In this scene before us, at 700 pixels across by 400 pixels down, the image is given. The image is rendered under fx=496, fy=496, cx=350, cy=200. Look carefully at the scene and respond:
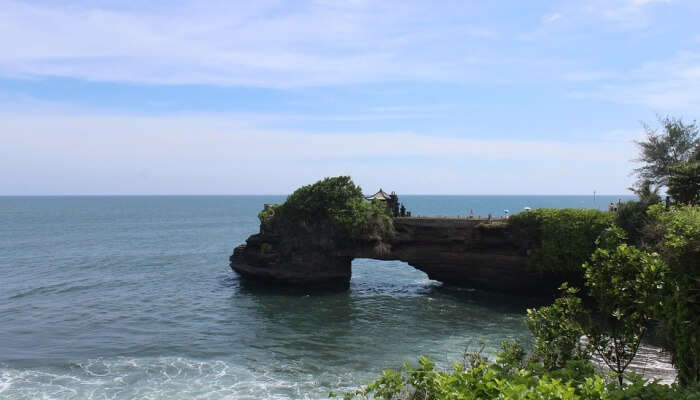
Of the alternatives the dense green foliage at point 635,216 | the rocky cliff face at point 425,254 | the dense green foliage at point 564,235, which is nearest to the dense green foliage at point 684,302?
the dense green foliage at point 635,216

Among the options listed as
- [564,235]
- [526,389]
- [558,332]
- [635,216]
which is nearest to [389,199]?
[564,235]

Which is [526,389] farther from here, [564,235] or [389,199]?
[389,199]

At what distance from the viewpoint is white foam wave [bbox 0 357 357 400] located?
19.3 metres

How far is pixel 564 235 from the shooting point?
32844 mm

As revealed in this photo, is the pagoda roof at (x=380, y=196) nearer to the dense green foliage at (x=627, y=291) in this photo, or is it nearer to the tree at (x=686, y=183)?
the tree at (x=686, y=183)

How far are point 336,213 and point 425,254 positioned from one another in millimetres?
7755

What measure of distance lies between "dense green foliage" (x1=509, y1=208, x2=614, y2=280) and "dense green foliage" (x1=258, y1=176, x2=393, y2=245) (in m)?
11.0

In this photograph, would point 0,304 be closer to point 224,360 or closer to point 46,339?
point 46,339

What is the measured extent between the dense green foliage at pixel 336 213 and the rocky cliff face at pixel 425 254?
693 millimetres

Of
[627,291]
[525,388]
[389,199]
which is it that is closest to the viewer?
[525,388]

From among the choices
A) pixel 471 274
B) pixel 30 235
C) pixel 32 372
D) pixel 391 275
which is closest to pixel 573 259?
pixel 471 274

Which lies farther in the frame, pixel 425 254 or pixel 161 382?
pixel 425 254

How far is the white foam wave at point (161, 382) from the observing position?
19297mm

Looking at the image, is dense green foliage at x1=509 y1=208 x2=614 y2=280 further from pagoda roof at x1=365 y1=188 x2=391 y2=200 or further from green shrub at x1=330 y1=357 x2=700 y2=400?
green shrub at x1=330 y1=357 x2=700 y2=400
